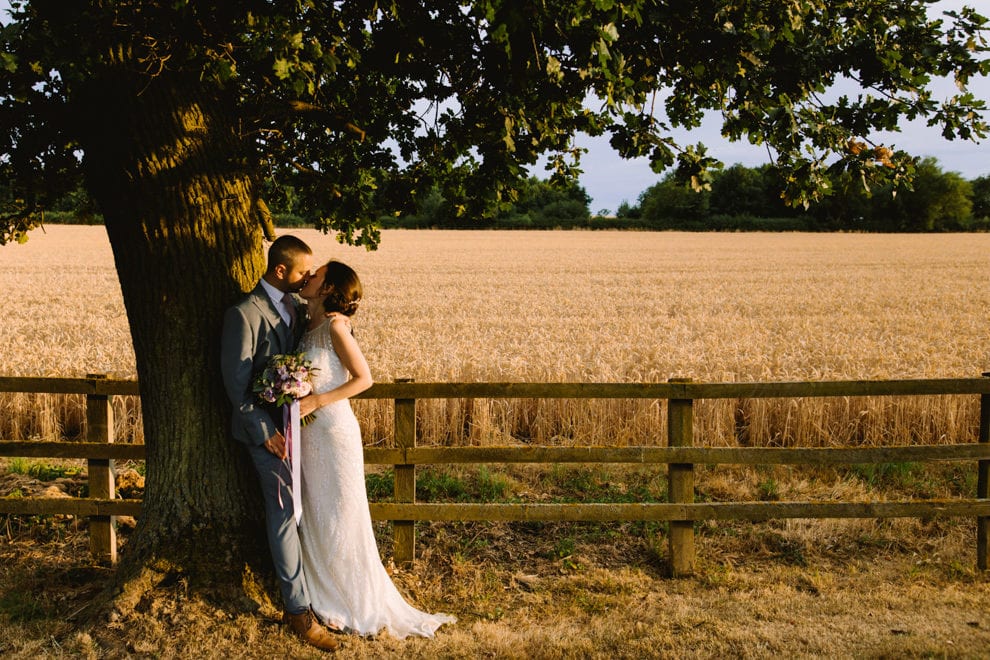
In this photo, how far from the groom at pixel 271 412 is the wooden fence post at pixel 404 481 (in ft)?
3.56

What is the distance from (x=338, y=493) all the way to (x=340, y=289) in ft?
4.09

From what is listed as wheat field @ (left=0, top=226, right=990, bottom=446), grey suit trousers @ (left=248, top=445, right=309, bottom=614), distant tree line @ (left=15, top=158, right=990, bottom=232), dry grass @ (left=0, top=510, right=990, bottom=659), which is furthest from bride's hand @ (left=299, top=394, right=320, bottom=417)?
distant tree line @ (left=15, top=158, right=990, bottom=232)

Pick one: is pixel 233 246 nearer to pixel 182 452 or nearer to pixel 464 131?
pixel 182 452

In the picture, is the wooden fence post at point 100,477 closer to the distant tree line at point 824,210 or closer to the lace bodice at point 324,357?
the lace bodice at point 324,357

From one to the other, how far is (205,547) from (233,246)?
1.85 meters

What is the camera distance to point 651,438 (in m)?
8.82

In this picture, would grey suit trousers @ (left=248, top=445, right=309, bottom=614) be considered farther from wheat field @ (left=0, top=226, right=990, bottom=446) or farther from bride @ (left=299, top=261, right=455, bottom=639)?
wheat field @ (left=0, top=226, right=990, bottom=446)

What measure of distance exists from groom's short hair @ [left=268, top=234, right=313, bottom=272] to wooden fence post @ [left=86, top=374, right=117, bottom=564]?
1.96 meters

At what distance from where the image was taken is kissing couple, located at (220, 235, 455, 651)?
184 inches

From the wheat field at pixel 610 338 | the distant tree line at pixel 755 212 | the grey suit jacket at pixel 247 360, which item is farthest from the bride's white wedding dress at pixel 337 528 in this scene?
the distant tree line at pixel 755 212

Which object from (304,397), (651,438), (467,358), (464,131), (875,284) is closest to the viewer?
(304,397)

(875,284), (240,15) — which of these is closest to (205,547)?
(240,15)

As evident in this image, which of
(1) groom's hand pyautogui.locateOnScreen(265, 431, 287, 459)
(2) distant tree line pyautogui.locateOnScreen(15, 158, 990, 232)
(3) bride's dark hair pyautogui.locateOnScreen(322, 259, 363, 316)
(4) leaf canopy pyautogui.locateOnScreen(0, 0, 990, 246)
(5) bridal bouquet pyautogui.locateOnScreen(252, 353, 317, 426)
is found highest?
(2) distant tree line pyautogui.locateOnScreen(15, 158, 990, 232)

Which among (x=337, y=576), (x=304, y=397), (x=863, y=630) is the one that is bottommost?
(x=863, y=630)
